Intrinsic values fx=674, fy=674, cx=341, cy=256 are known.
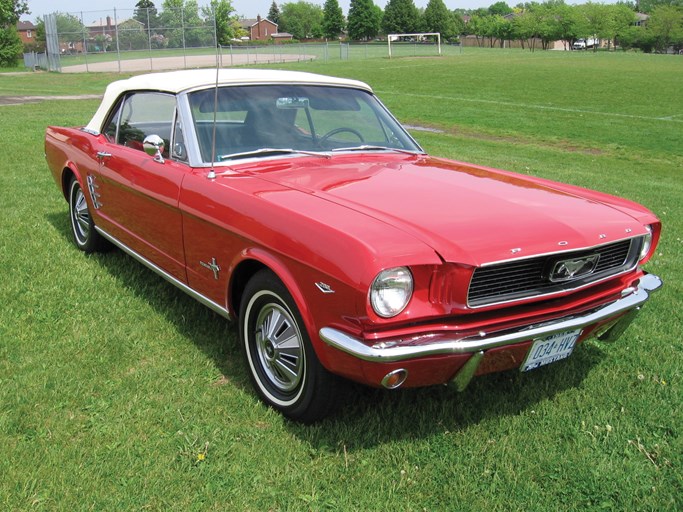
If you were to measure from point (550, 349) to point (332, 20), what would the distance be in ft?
392

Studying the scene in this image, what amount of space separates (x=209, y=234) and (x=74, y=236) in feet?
9.24

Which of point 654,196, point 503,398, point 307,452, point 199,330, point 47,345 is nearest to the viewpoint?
point 307,452

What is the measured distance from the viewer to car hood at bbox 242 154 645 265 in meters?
2.77

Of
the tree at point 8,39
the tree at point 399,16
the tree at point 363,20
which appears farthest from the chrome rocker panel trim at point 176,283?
the tree at point 399,16

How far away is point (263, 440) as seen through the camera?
9.98 ft

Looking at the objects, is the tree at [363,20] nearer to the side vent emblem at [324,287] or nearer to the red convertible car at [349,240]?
the red convertible car at [349,240]

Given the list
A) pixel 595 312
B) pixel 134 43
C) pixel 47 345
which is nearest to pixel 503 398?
pixel 595 312

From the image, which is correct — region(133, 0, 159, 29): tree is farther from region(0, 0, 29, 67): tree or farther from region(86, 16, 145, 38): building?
region(0, 0, 29, 67): tree

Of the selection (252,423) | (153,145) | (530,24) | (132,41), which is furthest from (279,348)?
(530,24)

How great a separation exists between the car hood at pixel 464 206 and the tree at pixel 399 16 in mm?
115850

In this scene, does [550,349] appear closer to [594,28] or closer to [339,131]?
[339,131]

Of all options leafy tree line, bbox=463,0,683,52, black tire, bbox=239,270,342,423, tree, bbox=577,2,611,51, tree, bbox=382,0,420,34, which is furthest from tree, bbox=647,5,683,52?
black tire, bbox=239,270,342,423

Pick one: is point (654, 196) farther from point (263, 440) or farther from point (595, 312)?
point (263, 440)

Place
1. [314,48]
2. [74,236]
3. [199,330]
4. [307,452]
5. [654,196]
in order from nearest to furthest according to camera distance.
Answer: [307,452]
[199,330]
[74,236]
[654,196]
[314,48]
